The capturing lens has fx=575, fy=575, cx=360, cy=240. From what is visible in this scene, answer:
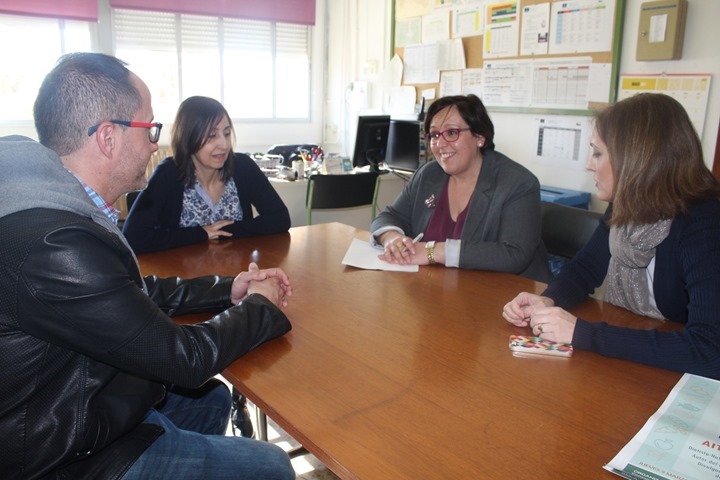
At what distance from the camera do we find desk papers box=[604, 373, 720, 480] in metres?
0.83

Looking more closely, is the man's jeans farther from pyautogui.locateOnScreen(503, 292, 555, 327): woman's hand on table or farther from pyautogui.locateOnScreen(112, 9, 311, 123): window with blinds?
pyautogui.locateOnScreen(112, 9, 311, 123): window with blinds

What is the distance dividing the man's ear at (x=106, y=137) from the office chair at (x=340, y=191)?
230 cm

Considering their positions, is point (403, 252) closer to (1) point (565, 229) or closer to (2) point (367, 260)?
(2) point (367, 260)

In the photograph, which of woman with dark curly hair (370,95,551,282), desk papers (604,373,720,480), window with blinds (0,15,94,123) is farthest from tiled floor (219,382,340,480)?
window with blinds (0,15,94,123)

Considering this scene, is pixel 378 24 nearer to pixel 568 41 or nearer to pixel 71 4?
pixel 568 41

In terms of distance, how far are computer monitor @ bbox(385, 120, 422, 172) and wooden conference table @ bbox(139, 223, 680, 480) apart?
9.95 ft

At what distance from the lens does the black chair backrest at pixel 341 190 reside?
349cm

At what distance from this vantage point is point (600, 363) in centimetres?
119

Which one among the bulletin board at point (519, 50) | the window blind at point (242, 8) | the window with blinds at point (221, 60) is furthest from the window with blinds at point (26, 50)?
the bulletin board at point (519, 50)

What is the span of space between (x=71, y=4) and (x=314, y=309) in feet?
16.6

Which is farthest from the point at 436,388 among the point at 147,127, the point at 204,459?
the point at 147,127

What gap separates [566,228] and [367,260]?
0.81m

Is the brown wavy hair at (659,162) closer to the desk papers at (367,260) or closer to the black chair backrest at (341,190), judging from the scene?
the desk papers at (367,260)

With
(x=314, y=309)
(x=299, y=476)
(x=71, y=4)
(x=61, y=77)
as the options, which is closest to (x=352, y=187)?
(x=299, y=476)
